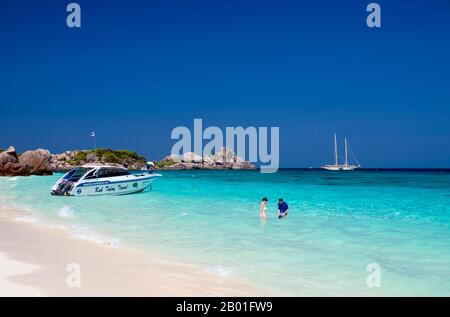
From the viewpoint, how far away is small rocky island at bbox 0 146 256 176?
71.5 metres

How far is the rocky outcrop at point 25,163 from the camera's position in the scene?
232ft

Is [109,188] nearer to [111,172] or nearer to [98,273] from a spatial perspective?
[111,172]

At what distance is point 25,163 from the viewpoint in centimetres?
7406

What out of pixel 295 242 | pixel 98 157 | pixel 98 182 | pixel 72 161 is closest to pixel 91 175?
pixel 98 182

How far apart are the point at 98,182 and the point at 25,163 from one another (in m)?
50.8

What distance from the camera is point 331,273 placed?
953cm

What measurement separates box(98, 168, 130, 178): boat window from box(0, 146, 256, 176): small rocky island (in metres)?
13.0

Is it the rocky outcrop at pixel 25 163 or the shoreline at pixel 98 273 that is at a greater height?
the shoreline at pixel 98 273

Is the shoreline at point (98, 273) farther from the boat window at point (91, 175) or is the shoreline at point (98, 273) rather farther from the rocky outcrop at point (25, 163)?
the rocky outcrop at point (25, 163)

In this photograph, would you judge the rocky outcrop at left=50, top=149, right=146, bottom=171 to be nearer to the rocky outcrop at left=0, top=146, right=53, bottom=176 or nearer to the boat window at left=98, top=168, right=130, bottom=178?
the rocky outcrop at left=0, top=146, right=53, bottom=176

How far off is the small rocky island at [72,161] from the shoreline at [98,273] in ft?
119

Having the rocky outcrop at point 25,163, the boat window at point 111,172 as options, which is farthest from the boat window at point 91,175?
the rocky outcrop at point 25,163
